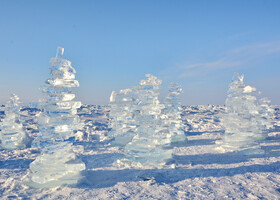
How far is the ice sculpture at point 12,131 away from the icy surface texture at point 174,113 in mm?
8308

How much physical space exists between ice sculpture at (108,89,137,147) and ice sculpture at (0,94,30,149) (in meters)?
5.02

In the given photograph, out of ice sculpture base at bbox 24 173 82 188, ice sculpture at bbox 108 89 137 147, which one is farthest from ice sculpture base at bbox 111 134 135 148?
ice sculpture base at bbox 24 173 82 188

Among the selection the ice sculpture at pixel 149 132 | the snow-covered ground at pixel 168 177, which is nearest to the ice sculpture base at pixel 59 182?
the snow-covered ground at pixel 168 177

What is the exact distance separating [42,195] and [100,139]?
8.38m

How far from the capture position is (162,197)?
5641mm

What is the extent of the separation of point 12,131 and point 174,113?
9238mm

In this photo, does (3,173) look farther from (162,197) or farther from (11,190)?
(162,197)

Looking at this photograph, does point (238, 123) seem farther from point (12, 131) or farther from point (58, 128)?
point (12, 131)

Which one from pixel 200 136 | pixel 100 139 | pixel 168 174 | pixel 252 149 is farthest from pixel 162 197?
pixel 200 136

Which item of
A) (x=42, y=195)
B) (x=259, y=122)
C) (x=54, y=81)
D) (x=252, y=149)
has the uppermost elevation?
(x=54, y=81)

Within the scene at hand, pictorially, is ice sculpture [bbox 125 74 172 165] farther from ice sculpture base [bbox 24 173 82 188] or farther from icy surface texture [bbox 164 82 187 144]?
icy surface texture [bbox 164 82 187 144]

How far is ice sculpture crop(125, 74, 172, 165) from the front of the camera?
28.0ft

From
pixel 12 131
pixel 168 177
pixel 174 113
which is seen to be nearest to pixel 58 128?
pixel 168 177

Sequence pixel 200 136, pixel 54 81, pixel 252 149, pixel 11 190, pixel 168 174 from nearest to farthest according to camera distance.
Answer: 1. pixel 11 190
2. pixel 54 81
3. pixel 168 174
4. pixel 252 149
5. pixel 200 136
